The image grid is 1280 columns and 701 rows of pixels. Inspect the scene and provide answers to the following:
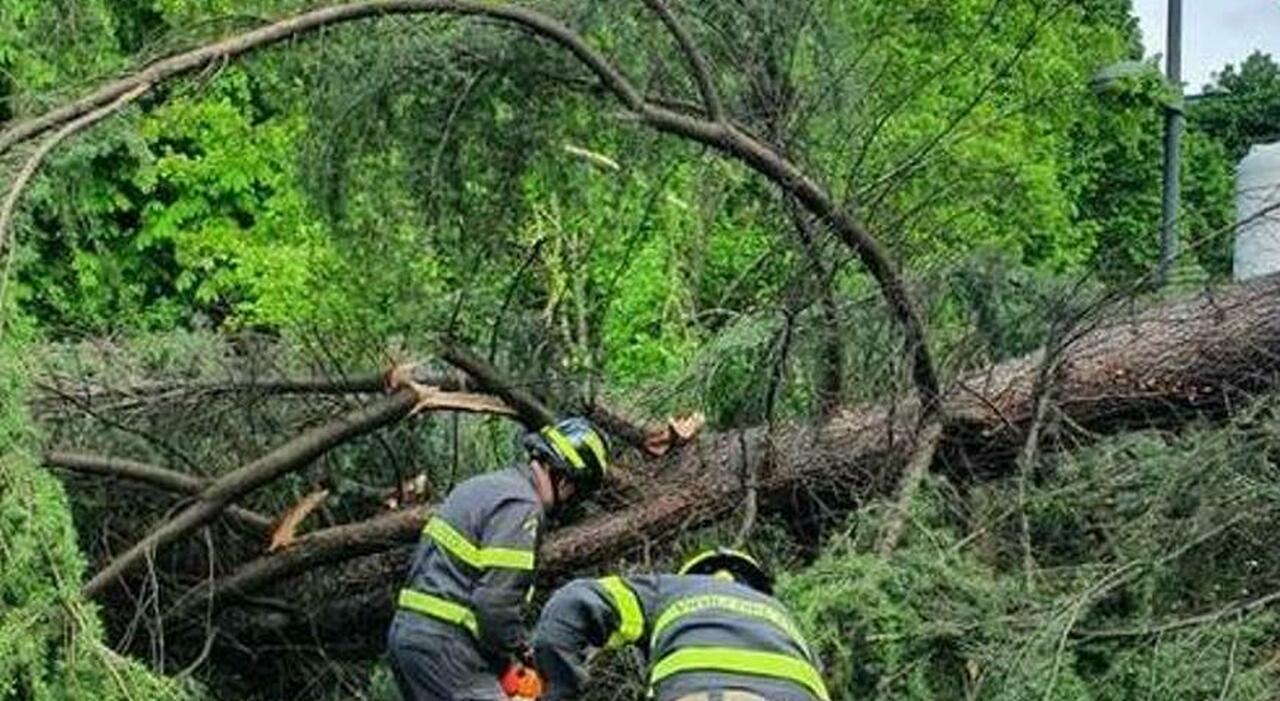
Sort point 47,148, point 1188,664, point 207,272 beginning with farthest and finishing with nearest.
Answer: point 207,272 < point 47,148 < point 1188,664

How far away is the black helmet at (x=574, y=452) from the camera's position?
534 cm

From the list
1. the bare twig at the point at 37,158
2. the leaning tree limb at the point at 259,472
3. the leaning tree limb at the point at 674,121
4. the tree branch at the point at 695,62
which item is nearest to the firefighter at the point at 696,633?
the bare twig at the point at 37,158

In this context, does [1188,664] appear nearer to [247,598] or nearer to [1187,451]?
[1187,451]

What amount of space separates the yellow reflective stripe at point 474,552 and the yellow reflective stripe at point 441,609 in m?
0.15

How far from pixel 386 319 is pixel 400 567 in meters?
0.90

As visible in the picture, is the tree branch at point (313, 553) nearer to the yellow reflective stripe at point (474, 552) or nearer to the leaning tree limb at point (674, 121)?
the yellow reflective stripe at point (474, 552)

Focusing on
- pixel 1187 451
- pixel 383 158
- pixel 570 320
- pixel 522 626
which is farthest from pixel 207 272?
pixel 1187 451

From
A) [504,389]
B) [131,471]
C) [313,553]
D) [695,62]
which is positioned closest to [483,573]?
[504,389]

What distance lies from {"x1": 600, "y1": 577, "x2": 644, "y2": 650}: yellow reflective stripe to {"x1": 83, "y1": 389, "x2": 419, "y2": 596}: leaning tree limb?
2.34 m

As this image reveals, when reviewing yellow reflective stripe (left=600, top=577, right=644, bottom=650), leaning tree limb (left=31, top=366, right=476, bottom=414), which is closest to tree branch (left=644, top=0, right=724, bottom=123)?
leaning tree limb (left=31, top=366, right=476, bottom=414)

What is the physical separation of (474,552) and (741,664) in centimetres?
177

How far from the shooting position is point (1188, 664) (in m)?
4.12

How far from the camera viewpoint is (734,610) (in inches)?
146

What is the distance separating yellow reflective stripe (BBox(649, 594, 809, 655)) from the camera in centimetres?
370
